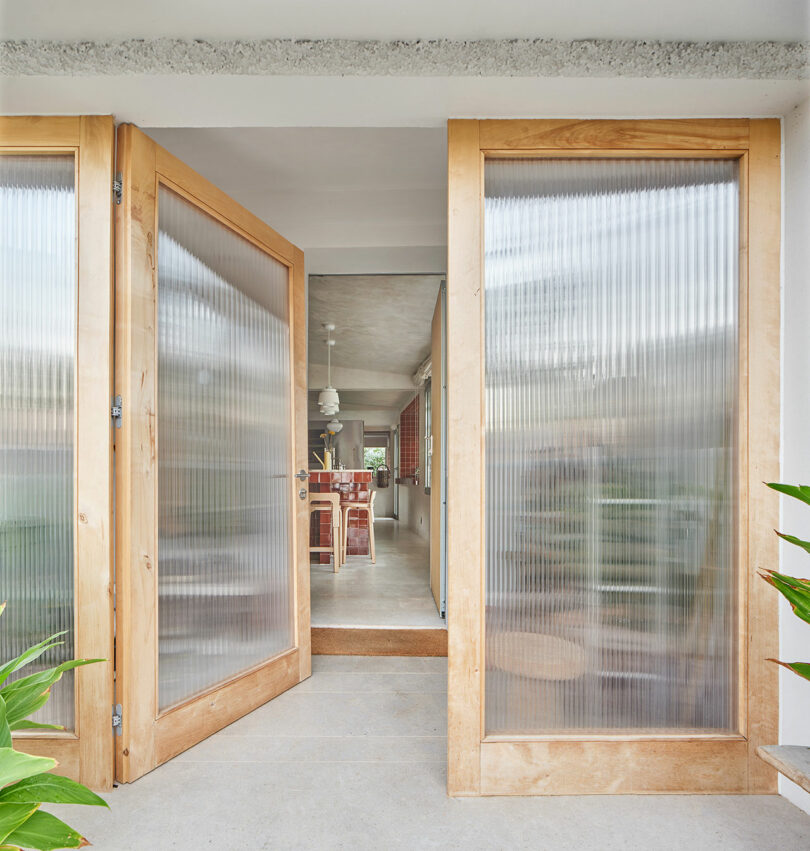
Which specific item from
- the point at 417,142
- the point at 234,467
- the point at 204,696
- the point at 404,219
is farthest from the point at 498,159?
the point at 204,696

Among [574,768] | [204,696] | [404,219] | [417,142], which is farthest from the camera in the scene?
[404,219]

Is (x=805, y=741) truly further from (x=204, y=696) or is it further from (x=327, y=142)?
(x=327, y=142)

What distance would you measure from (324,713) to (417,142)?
2.66m

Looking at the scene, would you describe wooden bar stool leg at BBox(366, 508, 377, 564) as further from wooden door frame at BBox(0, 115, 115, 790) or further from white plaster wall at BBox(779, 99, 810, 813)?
white plaster wall at BBox(779, 99, 810, 813)

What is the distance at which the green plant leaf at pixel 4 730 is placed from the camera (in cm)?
94

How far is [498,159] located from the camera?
1943mm

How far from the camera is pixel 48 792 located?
99cm

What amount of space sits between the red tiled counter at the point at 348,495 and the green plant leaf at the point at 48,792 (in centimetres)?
528

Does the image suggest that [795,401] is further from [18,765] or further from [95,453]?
[95,453]

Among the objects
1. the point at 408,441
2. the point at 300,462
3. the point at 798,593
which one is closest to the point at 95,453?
the point at 300,462

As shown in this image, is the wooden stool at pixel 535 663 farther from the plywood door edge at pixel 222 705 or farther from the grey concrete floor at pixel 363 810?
the plywood door edge at pixel 222 705

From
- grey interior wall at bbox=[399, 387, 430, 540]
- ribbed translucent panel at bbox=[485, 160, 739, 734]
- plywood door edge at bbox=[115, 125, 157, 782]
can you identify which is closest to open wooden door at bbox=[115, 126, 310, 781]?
plywood door edge at bbox=[115, 125, 157, 782]

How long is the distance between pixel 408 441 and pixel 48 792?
1068 centimetres

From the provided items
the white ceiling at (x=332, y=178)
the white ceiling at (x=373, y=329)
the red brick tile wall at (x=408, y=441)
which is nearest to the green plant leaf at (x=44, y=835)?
the white ceiling at (x=332, y=178)
